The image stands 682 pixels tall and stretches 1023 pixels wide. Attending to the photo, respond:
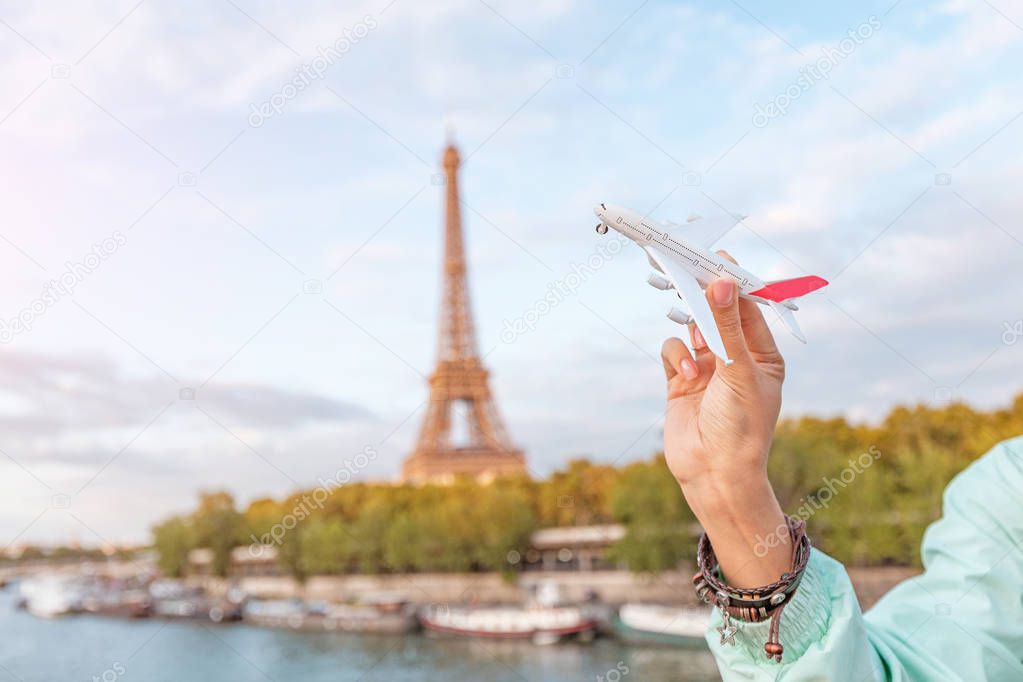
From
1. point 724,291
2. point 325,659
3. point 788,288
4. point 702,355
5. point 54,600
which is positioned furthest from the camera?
point 54,600

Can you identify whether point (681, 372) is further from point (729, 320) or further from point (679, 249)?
point (679, 249)

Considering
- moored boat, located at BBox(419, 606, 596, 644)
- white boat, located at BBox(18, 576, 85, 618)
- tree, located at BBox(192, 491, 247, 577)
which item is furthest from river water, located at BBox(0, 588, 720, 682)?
tree, located at BBox(192, 491, 247, 577)

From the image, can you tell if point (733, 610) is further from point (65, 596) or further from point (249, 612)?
point (65, 596)

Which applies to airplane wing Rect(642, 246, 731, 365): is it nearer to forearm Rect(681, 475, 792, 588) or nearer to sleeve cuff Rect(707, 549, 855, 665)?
forearm Rect(681, 475, 792, 588)

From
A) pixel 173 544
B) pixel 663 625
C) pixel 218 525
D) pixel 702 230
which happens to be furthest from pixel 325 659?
pixel 173 544

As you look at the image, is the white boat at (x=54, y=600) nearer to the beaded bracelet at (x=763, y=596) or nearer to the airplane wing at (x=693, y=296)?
the airplane wing at (x=693, y=296)

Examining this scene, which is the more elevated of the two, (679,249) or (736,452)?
(679,249)

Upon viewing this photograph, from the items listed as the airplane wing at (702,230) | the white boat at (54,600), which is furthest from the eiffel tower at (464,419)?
the airplane wing at (702,230)

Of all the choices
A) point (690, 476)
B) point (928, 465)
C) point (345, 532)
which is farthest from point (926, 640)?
point (345, 532)
